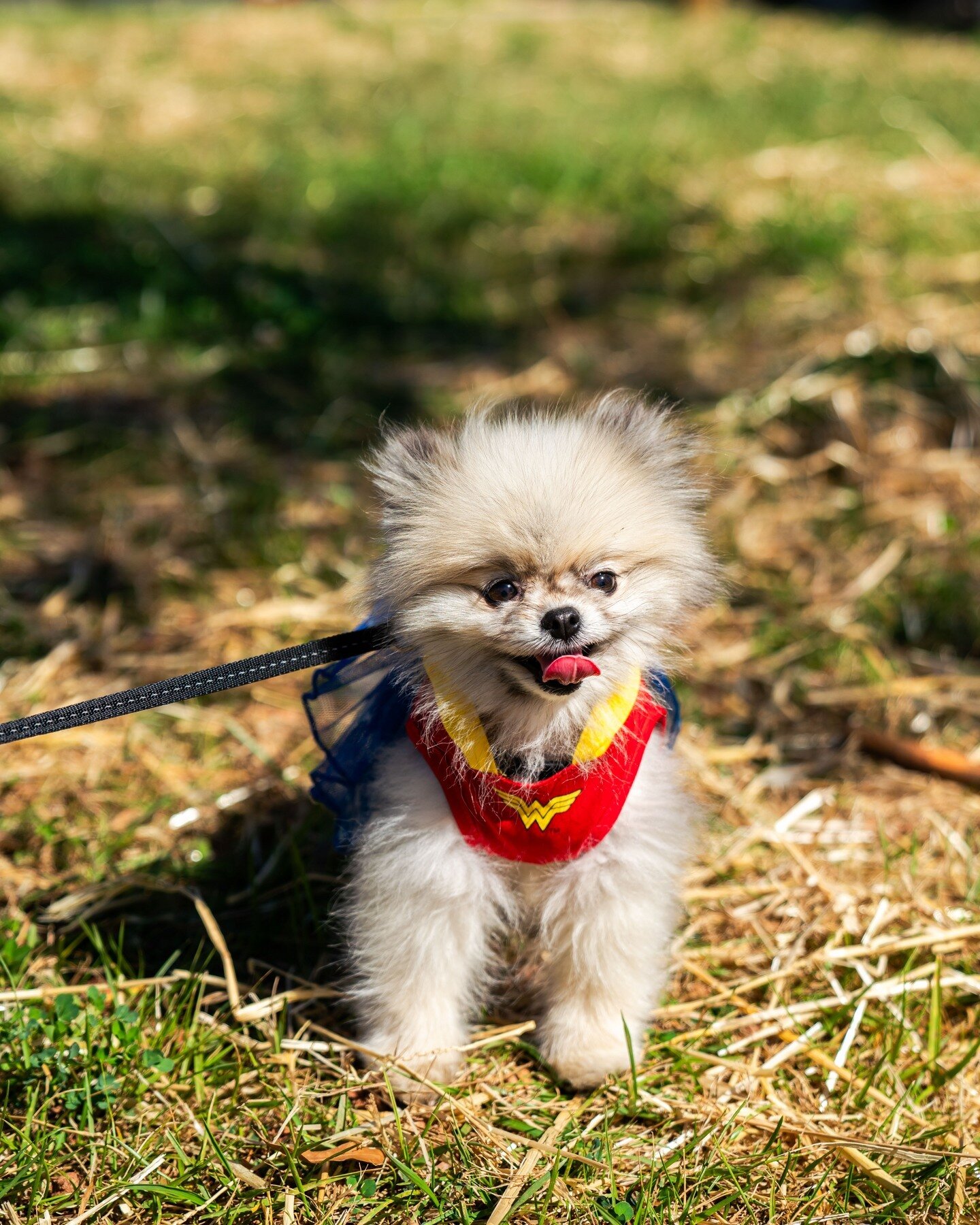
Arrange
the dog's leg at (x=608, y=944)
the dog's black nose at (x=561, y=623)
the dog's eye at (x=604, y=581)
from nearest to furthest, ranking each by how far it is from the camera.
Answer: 1. the dog's black nose at (x=561, y=623)
2. the dog's eye at (x=604, y=581)
3. the dog's leg at (x=608, y=944)

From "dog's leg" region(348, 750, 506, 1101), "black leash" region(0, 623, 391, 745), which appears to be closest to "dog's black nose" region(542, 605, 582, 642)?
"black leash" region(0, 623, 391, 745)

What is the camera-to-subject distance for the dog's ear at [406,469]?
2.09 m

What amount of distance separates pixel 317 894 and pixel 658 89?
9260mm

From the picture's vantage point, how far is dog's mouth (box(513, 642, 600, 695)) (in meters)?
1.91

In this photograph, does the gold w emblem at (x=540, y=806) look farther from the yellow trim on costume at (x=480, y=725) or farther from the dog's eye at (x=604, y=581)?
the dog's eye at (x=604, y=581)

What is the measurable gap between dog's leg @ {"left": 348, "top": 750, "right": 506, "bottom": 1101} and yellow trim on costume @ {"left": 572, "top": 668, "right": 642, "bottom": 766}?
11.8 inches

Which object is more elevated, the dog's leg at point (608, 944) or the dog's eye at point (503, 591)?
the dog's eye at point (503, 591)

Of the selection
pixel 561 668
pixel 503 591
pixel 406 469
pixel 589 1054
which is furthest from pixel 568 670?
pixel 589 1054

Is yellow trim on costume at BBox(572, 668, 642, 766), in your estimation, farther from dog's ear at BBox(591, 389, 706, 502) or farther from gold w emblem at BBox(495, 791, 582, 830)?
dog's ear at BBox(591, 389, 706, 502)

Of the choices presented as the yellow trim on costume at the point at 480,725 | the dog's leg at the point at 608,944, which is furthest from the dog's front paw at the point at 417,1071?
the yellow trim on costume at the point at 480,725

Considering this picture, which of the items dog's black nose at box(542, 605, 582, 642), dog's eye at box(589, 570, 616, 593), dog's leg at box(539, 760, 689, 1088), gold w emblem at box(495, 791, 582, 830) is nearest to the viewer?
dog's black nose at box(542, 605, 582, 642)

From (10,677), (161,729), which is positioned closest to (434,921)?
(161,729)

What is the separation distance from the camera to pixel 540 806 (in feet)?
7.02

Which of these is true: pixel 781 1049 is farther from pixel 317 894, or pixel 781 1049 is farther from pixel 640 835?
pixel 317 894
